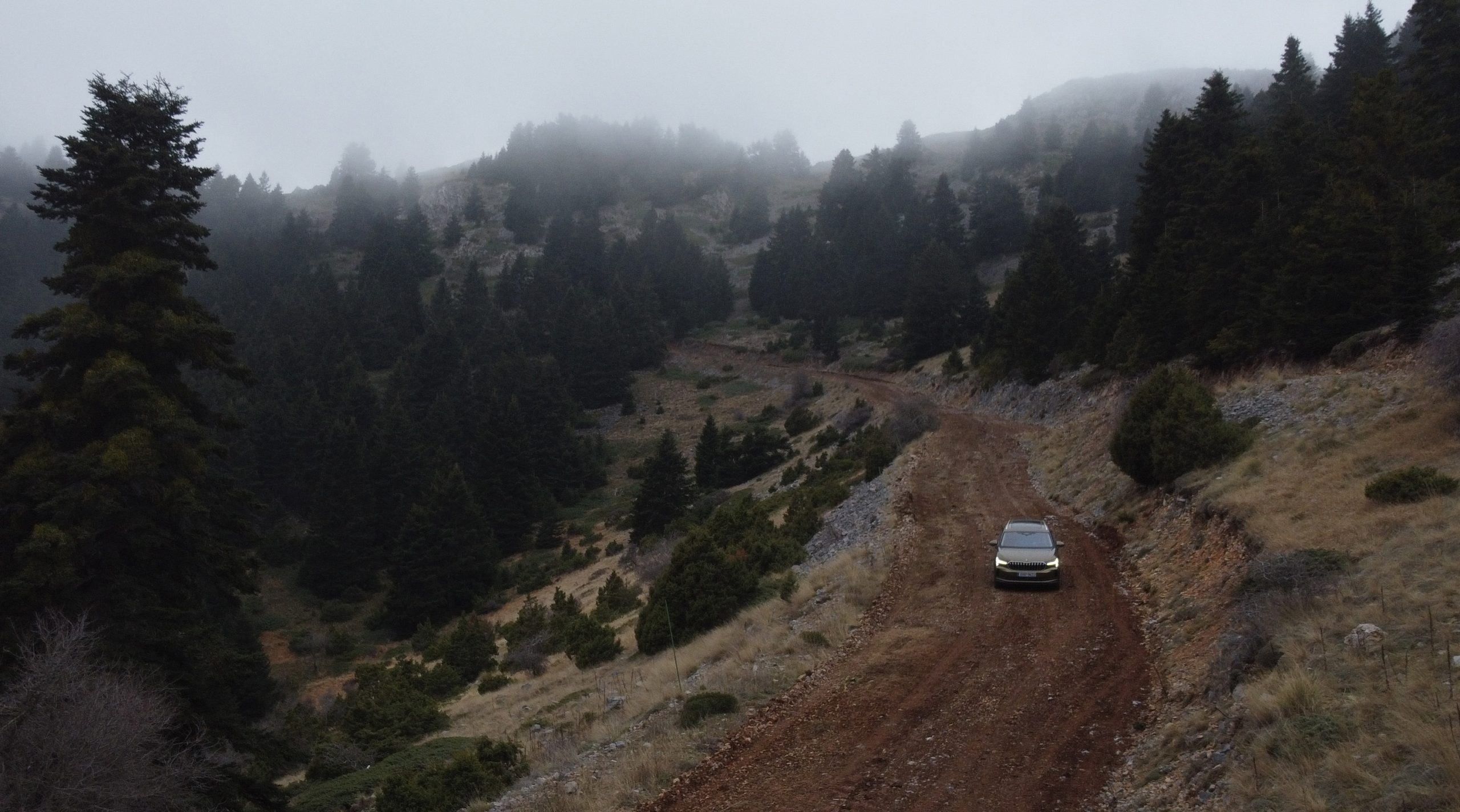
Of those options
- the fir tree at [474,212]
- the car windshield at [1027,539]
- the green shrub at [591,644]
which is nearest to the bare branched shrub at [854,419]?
the green shrub at [591,644]

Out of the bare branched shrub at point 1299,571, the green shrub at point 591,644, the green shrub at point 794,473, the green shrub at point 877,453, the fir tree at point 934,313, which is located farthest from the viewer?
the fir tree at point 934,313

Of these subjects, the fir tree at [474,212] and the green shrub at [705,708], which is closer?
the green shrub at [705,708]

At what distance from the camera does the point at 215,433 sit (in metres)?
54.7

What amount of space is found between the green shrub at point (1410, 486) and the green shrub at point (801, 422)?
46304 millimetres

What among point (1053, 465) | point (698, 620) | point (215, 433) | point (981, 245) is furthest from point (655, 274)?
point (698, 620)

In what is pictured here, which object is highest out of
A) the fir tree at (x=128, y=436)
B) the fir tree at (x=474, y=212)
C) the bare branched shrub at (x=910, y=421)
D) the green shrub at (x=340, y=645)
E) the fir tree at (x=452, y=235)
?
the fir tree at (x=474, y=212)

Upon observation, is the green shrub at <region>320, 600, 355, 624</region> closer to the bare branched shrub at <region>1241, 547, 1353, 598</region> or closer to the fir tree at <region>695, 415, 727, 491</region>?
the fir tree at <region>695, 415, 727, 491</region>

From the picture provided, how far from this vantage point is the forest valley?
13016 millimetres

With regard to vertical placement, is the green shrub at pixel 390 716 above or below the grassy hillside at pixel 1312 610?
below

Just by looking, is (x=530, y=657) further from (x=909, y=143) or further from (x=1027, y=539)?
(x=909, y=143)

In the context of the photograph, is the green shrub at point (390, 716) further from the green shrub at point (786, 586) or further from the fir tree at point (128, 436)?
the green shrub at point (786, 586)

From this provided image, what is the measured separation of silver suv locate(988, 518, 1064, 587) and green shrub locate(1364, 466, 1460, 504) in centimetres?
562

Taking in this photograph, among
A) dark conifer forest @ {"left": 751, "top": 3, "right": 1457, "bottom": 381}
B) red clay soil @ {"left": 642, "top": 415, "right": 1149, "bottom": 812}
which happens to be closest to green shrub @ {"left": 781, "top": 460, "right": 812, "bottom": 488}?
dark conifer forest @ {"left": 751, "top": 3, "right": 1457, "bottom": 381}

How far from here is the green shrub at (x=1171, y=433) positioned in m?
19.6
